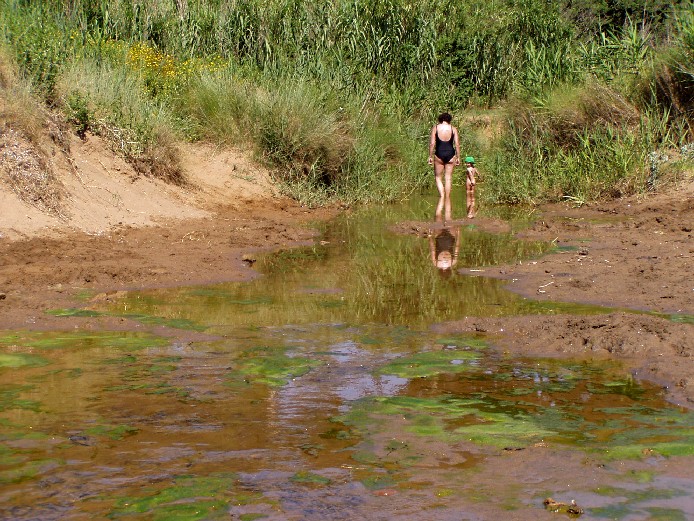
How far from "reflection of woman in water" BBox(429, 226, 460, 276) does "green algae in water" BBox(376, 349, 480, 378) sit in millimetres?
3545

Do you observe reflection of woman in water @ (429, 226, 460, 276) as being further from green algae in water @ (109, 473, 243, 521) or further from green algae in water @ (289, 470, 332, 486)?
green algae in water @ (109, 473, 243, 521)

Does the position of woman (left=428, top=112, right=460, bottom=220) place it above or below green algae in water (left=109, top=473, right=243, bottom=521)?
above

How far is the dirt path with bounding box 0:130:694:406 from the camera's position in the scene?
7.07 meters

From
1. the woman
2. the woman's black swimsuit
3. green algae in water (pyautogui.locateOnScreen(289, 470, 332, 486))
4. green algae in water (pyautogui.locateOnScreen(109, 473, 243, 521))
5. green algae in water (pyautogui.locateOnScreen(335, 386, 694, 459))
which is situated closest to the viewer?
green algae in water (pyautogui.locateOnScreen(109, 473, 243, 521))

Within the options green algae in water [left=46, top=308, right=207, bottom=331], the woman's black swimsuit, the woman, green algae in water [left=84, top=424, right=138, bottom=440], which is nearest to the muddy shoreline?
green algae in water [left=46, top=308, right=207, bottom=331]

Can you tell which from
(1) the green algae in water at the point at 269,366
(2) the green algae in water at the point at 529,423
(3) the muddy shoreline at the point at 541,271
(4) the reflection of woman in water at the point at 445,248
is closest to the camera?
(2) the green algae in water at the point at 529,423

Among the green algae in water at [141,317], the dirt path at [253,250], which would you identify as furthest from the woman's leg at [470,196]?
the green algae in water at [141,317]

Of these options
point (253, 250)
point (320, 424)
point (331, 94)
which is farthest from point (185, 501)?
point (331, 94)

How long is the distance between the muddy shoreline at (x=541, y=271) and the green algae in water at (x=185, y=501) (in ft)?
9.27

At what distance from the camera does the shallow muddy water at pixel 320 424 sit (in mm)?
4199

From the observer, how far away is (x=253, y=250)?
1206cm

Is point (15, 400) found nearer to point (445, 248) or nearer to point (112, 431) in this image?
point (112, 431)

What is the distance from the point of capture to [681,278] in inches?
363

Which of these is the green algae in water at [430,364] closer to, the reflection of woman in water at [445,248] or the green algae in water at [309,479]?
the green algae in water at [309,479]
